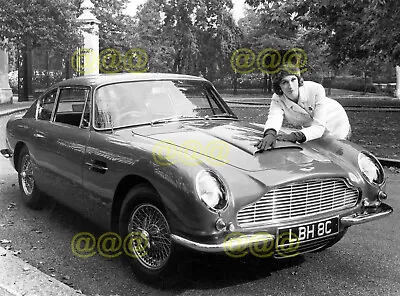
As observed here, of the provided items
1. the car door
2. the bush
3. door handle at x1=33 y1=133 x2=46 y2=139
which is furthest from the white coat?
the bush

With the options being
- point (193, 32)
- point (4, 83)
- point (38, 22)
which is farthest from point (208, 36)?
point (38, 22)

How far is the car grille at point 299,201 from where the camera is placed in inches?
135

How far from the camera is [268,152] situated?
395 centimetres

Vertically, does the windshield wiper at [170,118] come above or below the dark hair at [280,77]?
below

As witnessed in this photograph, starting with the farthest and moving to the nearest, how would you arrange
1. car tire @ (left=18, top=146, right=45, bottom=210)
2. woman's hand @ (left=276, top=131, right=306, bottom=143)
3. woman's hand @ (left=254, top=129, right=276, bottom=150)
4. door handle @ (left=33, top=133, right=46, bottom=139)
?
car tire @ (left=18, top=146, right=45, bottom=210), door handle @ (left=33, top=133, right=46, bottom=139), woman's hand @ (left=276, top=131, right=306, bottom=143), woman's hand @ (left=254, top=129, right=276, bottom=150)

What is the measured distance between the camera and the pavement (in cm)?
344

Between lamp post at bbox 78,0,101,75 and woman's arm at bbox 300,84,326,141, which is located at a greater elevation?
lamp post at bbox 78,0,101,75

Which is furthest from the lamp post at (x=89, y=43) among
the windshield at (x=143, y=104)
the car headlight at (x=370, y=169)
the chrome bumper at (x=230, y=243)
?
the chrome bumper at (x=230, y=243)

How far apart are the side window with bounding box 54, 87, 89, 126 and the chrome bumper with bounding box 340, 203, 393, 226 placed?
254 centimetres

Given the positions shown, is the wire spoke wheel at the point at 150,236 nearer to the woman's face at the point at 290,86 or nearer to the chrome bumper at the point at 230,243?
the chrome bumper at the point at 230,243

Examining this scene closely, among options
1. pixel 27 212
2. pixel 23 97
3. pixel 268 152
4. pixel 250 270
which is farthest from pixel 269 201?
pixel 23 97

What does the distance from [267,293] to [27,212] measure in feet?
10.7

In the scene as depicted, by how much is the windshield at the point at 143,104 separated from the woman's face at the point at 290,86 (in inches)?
29.6

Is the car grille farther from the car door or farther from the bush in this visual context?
the bush
